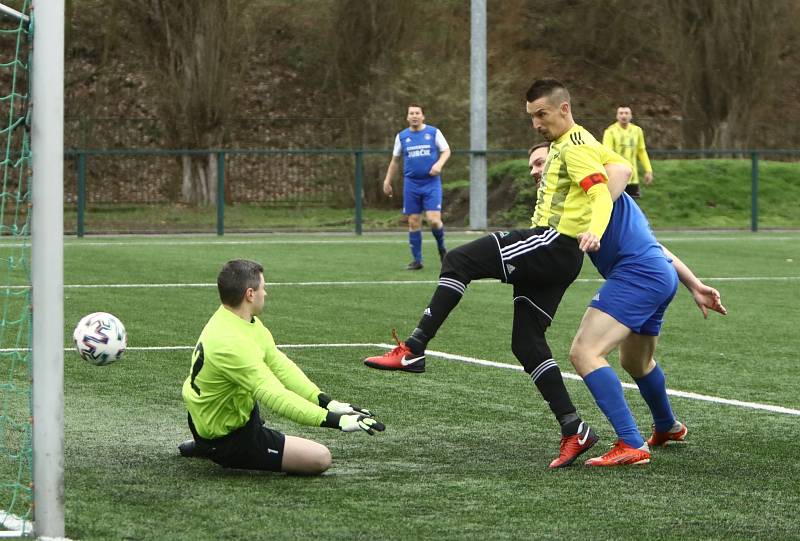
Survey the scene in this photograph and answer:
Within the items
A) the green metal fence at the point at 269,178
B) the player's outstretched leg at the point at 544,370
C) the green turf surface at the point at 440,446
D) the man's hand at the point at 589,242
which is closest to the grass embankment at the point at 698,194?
the green metal fence at the point at 269,178

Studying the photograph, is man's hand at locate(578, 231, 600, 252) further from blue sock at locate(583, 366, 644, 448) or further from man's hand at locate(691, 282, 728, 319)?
man's hand at locate(691, 282, 728, 319)

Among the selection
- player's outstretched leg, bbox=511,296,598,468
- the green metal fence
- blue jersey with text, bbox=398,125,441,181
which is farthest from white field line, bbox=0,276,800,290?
the green metal fence

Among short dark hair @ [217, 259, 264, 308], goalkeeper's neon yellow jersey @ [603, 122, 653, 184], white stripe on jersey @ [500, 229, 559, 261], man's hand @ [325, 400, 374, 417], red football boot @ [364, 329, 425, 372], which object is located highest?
goalkeeper's neon yellow jersey @ [603, 122, 653, 184]

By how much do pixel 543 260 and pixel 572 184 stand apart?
0.37 m

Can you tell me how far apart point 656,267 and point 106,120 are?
94.1 ft

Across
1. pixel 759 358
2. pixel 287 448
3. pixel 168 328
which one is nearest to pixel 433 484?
pixel 287 448

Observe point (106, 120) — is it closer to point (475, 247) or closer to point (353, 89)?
point (353, 89)

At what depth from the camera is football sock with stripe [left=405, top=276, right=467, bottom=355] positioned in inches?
257

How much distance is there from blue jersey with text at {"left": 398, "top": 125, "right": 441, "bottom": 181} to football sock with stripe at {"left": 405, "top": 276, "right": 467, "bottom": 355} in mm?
12243

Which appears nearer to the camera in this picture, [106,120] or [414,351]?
[414,351]

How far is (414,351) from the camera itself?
6.52m

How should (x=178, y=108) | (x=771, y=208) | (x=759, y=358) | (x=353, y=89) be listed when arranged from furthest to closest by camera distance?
(x=353, y=89) < (x=178, y=108) < (x=771, y=208) < (x=759, y=358)

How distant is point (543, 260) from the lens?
646cm

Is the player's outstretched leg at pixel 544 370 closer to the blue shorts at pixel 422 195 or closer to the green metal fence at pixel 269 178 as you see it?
the blue shorts at pixel 422 195
